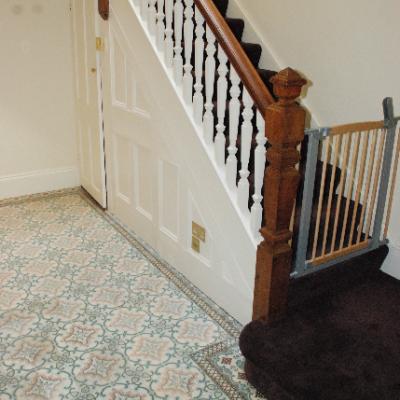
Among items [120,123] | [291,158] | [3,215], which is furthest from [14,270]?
[291,158]

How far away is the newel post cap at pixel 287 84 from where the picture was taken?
2.15m

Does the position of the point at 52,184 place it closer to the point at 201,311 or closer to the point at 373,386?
the point at 201,311

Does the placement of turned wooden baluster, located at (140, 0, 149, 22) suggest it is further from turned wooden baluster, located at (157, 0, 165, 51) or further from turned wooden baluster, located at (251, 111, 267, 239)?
turned wooden baluster, located at (251, 111, 267, 239)

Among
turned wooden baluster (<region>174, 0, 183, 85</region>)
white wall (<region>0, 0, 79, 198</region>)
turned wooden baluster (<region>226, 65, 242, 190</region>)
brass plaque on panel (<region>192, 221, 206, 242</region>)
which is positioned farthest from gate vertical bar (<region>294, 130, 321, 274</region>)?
white wall (<region>0, 0, 79, 198</region>)

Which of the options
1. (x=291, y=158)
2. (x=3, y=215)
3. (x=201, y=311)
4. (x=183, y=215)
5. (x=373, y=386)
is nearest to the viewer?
(x=373, y=386)

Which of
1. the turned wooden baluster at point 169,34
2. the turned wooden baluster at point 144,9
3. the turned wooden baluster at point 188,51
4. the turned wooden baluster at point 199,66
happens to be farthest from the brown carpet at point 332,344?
the turned wooden baluster at point 144,9

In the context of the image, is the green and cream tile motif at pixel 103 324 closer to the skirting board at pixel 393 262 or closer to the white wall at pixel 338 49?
the skirting board at pixel 393 262

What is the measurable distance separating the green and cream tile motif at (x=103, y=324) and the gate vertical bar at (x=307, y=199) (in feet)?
1.86

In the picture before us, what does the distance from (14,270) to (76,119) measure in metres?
1.80

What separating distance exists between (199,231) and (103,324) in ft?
2.53

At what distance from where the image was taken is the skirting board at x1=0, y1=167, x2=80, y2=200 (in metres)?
4.62

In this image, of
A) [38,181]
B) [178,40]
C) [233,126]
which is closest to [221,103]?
[233,126]

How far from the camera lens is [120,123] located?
3.85m

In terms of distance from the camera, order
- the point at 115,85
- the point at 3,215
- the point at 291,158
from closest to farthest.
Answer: the point at 291,158 → the point at 115,85 → the point at 3,215
